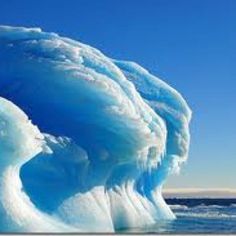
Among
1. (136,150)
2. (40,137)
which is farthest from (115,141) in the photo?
(40,137)

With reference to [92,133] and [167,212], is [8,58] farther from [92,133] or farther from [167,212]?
[167,212]

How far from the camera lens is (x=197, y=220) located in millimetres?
6848

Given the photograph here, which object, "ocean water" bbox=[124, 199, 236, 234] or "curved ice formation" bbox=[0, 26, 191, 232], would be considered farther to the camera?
"curved ice formation" bbox=[0, 26, 191, 232]

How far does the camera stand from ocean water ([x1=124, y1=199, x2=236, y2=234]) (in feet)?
20.1

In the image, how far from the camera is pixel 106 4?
6191 millimetres

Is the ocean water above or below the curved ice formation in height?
below

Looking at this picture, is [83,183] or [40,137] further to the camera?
[83,183]

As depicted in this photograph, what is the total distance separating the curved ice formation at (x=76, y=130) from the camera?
630 cm

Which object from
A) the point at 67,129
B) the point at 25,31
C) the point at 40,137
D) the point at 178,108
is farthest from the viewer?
the point at 178,108

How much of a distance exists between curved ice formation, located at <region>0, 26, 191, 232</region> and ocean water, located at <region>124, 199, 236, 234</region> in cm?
25

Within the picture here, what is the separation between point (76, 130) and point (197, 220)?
1.43 metres

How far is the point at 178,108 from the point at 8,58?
6.11ft

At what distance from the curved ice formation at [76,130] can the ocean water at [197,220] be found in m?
0.25

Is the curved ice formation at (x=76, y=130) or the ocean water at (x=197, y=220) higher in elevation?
the curved ice formation at (x=76, y=130)
